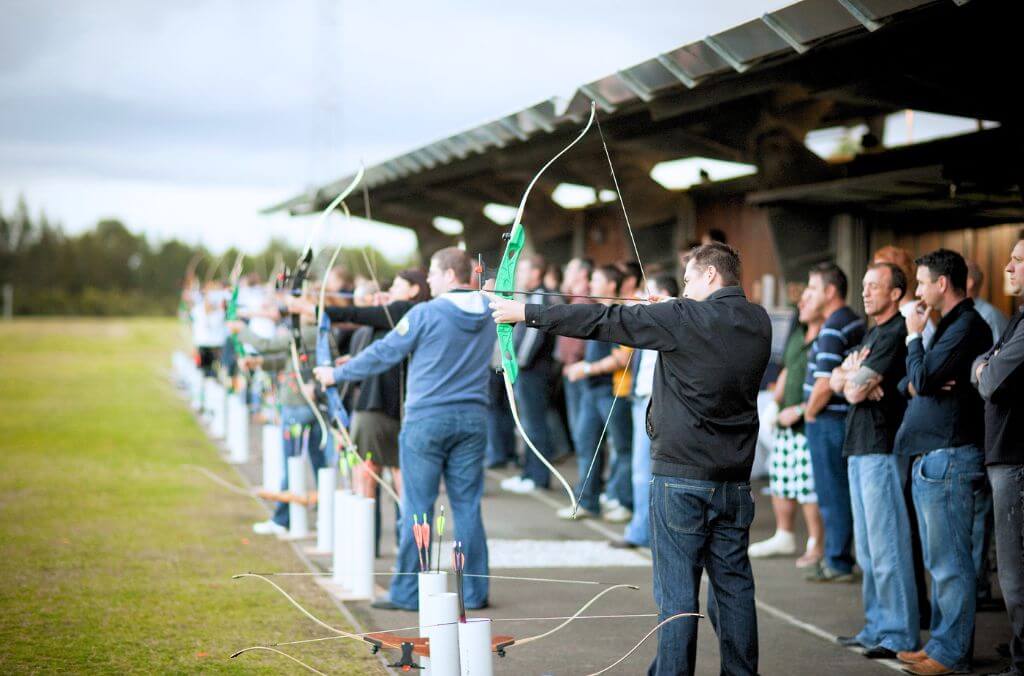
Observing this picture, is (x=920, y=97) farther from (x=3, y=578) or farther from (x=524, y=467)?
(x=3, y=578)

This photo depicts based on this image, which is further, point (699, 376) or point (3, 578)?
point (3, 578)

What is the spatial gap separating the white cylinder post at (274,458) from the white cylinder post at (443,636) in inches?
194

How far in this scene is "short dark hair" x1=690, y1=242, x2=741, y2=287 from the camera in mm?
4465

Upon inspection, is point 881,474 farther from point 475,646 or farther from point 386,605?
point 386,605

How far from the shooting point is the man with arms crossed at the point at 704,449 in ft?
14.0

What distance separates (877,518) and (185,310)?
1616 cm

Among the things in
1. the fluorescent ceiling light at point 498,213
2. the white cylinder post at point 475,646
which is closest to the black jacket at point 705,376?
the white cylinder post at point 475,646

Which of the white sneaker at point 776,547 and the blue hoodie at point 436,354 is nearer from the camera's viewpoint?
the blue hoodie at point 436,354

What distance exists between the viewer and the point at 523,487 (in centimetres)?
1101

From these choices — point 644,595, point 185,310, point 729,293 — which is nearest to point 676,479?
point 729,293

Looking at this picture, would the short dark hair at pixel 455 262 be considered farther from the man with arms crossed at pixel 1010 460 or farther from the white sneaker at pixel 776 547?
the white sneaker at pixel 776 547

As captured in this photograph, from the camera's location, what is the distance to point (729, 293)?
4.40 metres

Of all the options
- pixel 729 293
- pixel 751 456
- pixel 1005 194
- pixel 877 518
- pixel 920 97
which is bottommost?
pixel 877 518

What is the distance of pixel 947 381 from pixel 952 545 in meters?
0.74
